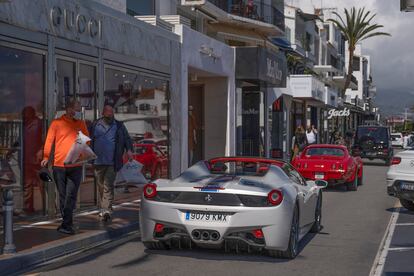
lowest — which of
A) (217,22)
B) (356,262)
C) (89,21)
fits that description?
(356,262)

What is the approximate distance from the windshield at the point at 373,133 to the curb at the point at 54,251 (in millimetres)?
24395

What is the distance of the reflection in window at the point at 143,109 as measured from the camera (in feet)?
45.1

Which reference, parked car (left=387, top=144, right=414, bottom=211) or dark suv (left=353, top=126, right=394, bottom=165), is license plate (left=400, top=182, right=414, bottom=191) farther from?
dark suv (left=353, top=126, right=394, bottom=165)

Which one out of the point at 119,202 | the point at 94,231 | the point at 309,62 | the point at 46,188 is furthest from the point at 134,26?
the point at 309,62

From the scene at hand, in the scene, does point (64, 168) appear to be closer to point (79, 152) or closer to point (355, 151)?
point (79, 152)

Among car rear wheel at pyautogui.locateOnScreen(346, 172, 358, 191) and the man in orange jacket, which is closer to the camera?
the man in orange jacket

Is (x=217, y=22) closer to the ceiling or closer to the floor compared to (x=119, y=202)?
closer to the ceiling

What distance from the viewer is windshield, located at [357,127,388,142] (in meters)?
32.7

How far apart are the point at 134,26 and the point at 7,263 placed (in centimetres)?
812

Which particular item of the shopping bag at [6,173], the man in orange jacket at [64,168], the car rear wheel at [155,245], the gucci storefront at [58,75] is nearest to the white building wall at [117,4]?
the gucci storefront at [58,75]

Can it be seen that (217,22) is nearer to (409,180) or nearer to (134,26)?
(134,26)

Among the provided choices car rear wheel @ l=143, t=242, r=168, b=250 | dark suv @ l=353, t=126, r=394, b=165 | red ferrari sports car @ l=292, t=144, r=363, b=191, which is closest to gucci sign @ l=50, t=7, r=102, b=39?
car rear wheel @ l=143, t=242, r=168, b=250

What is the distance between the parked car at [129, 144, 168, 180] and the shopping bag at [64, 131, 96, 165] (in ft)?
17.1

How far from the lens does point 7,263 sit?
23.6ft
